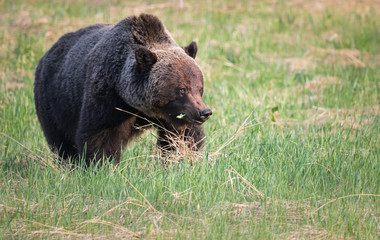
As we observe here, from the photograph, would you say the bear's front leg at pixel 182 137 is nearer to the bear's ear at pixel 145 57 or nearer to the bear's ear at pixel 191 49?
the bear's ear at pixel 145 57

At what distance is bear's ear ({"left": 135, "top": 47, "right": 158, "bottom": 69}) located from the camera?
512 cm

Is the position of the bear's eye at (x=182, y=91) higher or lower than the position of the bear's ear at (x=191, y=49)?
lower

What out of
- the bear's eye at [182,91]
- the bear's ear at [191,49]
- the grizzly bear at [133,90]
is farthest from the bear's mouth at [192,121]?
the bear's ear at [191,49]

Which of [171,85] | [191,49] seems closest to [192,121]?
[171,85]

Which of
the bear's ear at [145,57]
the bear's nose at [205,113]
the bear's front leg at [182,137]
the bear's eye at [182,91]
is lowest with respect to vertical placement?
the bear's front leg at [182,137]

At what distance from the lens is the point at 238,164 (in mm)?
5211

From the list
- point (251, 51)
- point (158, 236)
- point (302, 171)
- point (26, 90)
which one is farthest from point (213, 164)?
point (251, 51)

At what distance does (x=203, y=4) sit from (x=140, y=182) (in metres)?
11.0

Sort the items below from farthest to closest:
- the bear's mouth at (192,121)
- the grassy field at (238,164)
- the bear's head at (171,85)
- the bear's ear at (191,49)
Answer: the bear's ear at (191,49), the bear's head at (171,85), the bear's mouth at (192,121), the grassy field at (238,164)

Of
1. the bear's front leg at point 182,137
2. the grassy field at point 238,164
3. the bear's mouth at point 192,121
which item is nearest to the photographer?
the grassy field at point 238,164

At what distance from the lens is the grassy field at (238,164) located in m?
4.09

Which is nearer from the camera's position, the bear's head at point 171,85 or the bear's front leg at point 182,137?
the bear's head at point 171,85

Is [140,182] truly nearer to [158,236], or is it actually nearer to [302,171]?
[158,236]

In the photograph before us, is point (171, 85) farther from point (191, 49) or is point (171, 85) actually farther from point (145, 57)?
point (191, 49)
